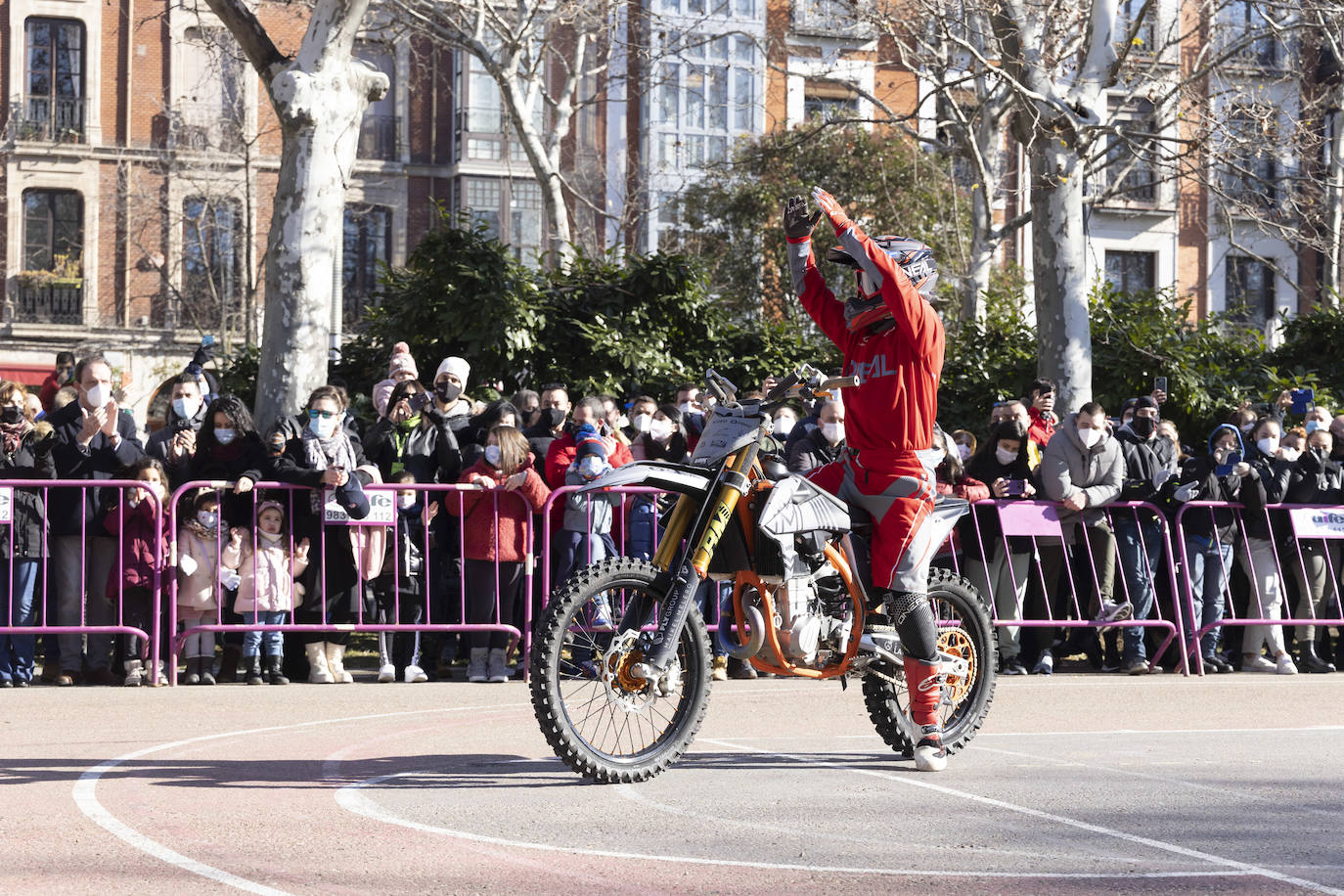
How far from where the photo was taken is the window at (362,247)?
4141cm

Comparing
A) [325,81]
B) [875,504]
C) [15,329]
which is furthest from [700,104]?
[875,504]

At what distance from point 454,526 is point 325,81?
487cm

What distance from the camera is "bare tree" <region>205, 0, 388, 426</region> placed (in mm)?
14633

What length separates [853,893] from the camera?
4.96 metres

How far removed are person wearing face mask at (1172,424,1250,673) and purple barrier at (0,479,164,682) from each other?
23.8 feet

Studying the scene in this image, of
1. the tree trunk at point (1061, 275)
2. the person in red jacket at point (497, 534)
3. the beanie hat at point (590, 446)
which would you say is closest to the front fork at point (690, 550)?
the beanie hat at point (590, 446)

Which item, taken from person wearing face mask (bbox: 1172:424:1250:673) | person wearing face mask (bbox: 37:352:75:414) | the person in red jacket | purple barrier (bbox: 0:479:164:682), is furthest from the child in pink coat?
person wearing face mask (bbox: 1172:424:1250:673)

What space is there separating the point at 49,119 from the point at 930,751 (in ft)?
124

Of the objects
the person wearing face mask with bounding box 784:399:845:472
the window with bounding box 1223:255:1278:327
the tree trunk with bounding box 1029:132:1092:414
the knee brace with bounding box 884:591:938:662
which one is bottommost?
the knee brace with bounding box 884:591:938:662

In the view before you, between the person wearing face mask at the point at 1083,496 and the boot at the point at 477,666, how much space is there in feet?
13.1

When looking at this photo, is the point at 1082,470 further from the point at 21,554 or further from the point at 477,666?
the point at 21,554

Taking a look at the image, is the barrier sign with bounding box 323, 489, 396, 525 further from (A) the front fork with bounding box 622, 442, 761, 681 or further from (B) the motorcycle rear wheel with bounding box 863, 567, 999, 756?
(A) the front fork with bounding box 622, 442, 761, 681

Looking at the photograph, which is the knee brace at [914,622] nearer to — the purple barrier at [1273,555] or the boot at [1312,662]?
the purple barrier at [1273,555]

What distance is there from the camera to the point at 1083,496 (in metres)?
12.5
